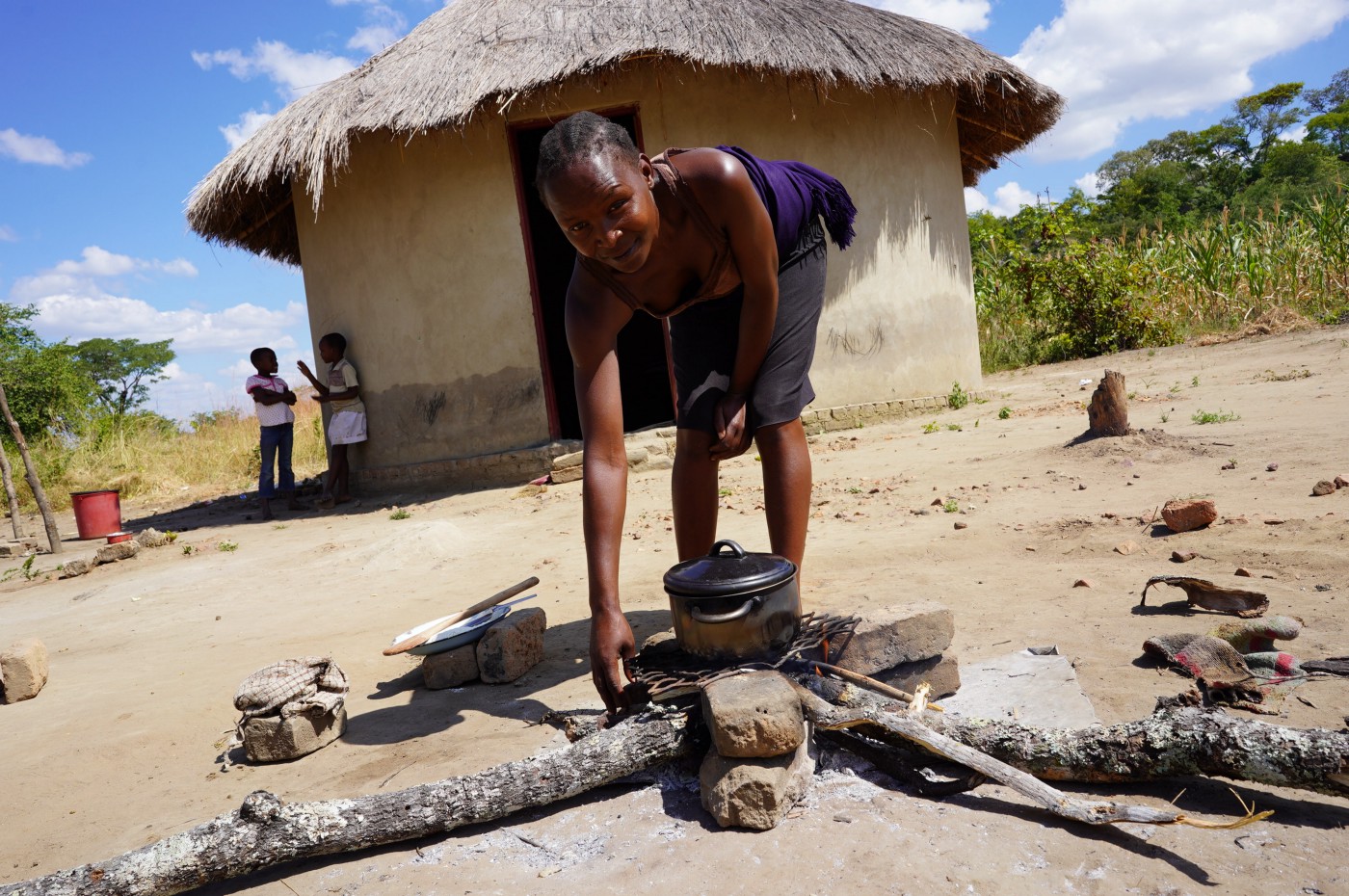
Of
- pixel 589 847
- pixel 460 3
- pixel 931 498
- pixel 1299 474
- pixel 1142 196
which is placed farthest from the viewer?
pixel 1142 196

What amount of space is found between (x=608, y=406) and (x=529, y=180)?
19.3 feet

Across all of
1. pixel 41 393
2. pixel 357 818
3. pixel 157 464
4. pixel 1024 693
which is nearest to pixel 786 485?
pixel 1024 693

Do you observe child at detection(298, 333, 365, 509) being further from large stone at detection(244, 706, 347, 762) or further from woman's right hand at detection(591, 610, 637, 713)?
woman's right hand at detection(591, 610, 637, 713)

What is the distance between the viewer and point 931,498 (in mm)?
4609

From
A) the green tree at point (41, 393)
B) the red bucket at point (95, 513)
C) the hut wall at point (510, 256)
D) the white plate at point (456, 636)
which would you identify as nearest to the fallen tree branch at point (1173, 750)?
the white plate at point (456, 636)

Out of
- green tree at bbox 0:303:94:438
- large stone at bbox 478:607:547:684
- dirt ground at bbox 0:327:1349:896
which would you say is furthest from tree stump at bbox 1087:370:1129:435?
green tree at bbox 0:303:94:438

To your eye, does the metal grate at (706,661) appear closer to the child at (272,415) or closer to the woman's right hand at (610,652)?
the woman's right hand at (610,652)

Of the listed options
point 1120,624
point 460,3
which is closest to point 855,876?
point 1120,624

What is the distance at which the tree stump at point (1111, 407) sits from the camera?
486cm

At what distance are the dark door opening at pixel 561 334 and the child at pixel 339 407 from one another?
1.64 m

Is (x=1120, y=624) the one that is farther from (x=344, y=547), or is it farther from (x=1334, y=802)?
(x=344, y=547)

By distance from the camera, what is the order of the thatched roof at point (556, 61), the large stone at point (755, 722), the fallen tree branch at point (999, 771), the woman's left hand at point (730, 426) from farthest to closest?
the thatched roof at point (556, 61) → the woman's left hand at point (730, 426) → the large stone at point (755, 722) → the fallen tree branch at point (999, 771)

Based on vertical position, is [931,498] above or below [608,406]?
below

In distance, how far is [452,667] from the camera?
9.62 feet
